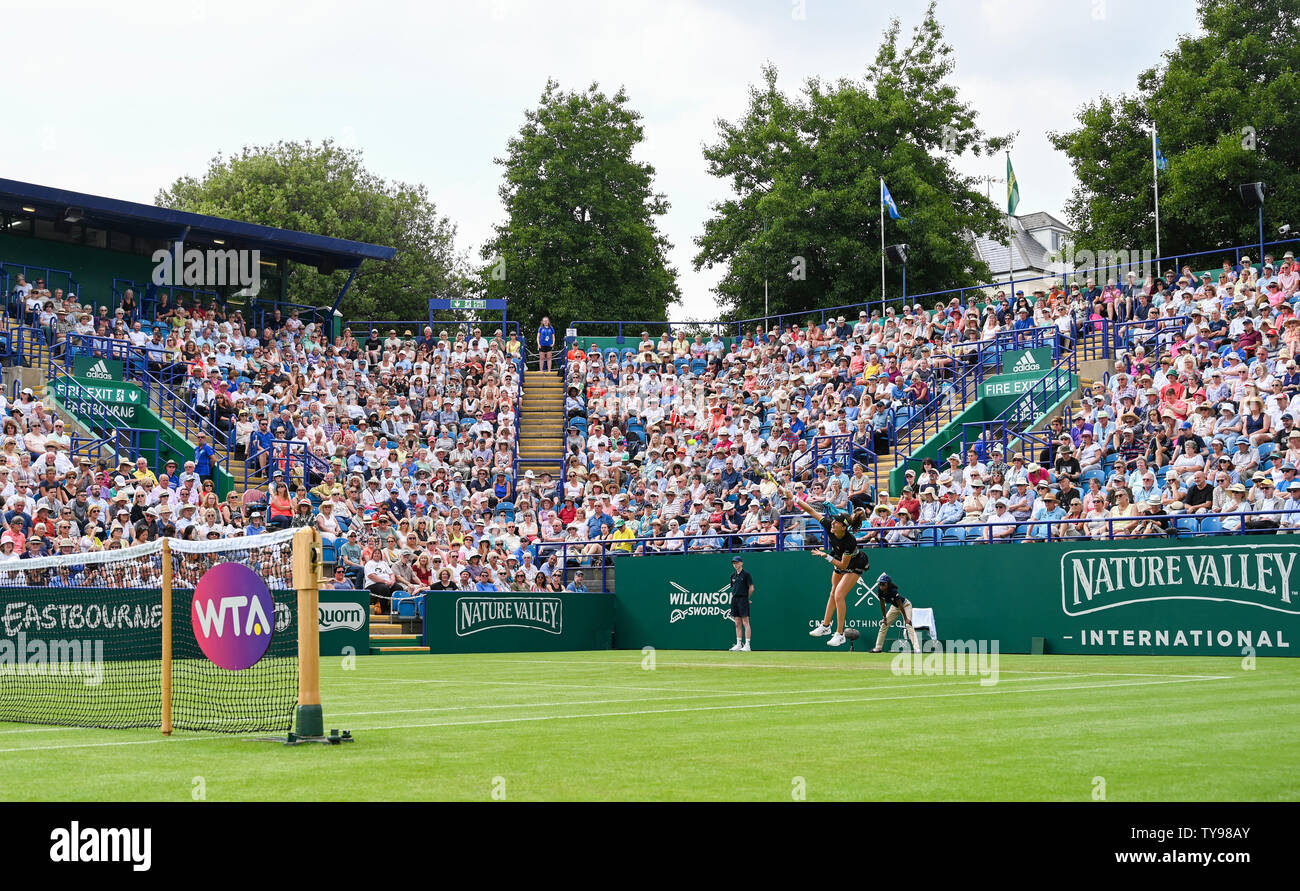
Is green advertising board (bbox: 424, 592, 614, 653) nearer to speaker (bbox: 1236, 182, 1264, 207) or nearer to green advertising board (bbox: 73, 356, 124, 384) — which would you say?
green advertising board (bbox: 73, 356, 124, 384)

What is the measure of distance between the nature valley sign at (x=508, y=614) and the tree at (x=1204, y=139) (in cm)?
2723

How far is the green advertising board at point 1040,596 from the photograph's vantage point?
21984 millimetres

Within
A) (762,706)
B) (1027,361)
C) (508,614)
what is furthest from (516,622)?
(762,706)

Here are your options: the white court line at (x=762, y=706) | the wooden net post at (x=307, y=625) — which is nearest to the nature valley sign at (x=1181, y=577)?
the white court line at (x=762, y=706)

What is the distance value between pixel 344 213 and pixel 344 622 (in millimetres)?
48576

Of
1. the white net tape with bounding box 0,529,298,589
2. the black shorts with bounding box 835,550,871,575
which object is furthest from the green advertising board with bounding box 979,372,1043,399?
the white net tape with bounding box 0,529,298,589

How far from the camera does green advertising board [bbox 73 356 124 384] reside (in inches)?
1362

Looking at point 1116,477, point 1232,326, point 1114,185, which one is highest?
point 1114,185

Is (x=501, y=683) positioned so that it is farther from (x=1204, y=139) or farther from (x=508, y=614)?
(x=1204, y=139)

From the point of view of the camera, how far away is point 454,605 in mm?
29562
